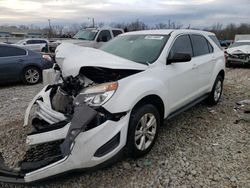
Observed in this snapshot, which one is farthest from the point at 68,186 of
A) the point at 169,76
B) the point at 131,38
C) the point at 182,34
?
the point at 182,34

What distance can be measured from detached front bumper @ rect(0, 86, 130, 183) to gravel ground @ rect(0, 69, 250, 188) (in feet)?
0.70

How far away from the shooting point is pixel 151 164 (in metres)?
3.62

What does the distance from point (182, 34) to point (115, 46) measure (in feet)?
4.07

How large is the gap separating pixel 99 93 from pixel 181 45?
2.23 meters

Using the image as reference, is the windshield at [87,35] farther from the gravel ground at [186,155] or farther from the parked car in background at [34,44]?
the parked car in background at [34,44]

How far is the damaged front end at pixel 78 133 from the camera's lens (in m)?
2.77

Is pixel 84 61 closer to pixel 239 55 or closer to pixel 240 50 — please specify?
pixel 239 55

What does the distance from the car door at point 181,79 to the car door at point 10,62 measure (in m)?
6.12

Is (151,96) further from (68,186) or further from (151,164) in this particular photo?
(68,186)

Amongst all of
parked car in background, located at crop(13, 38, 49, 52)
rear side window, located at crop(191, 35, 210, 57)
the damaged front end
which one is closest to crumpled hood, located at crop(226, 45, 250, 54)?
rear side window, located at crop(191, 35, 210, 57)

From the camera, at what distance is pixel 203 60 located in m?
5.32

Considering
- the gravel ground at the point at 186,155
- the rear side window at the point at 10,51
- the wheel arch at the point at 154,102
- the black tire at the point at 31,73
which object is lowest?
the gravel ground at the point at 186,155

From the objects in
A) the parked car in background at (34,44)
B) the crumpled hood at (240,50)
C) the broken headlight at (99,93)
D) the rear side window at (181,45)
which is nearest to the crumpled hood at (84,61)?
the broken headlight at (99,93)

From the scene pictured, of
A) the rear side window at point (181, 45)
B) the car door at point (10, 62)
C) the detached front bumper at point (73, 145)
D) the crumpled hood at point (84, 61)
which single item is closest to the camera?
the detached front bumper at point (73, 145)
